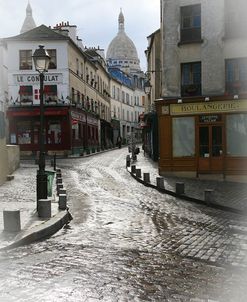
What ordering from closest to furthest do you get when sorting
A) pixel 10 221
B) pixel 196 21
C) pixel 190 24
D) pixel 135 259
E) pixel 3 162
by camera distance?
1. pixel 135 259
2. pixel 10 221
3. pixel 3 162
4. pixel 196 21
5. pixel 190 24

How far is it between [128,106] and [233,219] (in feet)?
193

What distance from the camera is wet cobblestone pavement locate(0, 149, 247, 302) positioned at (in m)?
4.68

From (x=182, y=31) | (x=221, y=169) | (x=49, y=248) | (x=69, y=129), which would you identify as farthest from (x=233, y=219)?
(x=69, y=129)

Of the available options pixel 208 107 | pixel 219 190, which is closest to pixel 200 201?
pixel 219 190

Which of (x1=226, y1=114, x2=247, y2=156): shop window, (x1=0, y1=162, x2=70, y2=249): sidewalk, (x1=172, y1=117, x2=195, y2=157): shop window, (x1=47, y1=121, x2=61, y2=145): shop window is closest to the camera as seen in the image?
(x1=0, y1=162, x2=70, y2=249): sidewalk

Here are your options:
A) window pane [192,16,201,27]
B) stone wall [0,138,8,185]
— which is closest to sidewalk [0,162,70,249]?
stone wall [0,138,8,185]

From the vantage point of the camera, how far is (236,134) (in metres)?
17.3

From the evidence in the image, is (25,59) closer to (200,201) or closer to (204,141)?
(204,141)

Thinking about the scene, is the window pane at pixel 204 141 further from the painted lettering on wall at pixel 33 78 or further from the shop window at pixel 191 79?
the painted lettering on wall at pixel 33 78

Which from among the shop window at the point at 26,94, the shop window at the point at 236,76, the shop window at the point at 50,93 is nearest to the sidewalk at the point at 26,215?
the shop window at the point at 236,76

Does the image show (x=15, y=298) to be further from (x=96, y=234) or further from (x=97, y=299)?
(x=96, y=234)

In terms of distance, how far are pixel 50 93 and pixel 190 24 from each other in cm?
1639

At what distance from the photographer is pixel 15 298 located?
14.5 ft

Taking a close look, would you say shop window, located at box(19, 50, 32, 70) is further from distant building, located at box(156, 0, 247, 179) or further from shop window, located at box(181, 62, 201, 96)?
shop window, located at box(181, 62, 201, 96)
